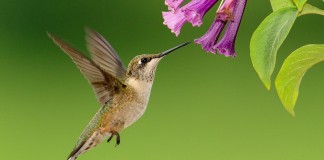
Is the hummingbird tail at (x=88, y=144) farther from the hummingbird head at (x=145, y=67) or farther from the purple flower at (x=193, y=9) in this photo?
the purple flower at (x=193, y=9)

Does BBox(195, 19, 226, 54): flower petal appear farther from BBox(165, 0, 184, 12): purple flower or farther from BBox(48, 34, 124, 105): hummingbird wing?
BBox(48, 34, 124, 105): hummingbird wing

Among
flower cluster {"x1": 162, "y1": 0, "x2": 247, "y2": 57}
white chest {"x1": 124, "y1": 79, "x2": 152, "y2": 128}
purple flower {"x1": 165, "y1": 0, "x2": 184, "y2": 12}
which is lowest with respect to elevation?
white chest {"x1": 124, "y1": 79, "x2": 152, "y2": 128}

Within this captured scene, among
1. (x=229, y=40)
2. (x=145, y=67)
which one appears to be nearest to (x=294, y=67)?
(x=229, y=40)

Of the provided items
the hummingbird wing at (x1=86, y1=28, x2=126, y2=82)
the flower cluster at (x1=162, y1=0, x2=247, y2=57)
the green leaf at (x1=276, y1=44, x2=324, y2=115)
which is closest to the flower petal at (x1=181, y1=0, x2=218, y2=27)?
the flower cluster at (x1=162, y1=0, x2=247, y2=57)

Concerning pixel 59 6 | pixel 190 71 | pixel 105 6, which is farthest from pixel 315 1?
pixel 59 6

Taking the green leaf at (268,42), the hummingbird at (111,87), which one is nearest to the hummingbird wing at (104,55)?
the hummingbird at (111,87)

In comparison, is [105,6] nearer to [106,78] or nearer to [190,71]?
[190,71]

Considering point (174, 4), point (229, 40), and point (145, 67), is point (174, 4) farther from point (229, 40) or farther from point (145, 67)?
point (145, 67)
